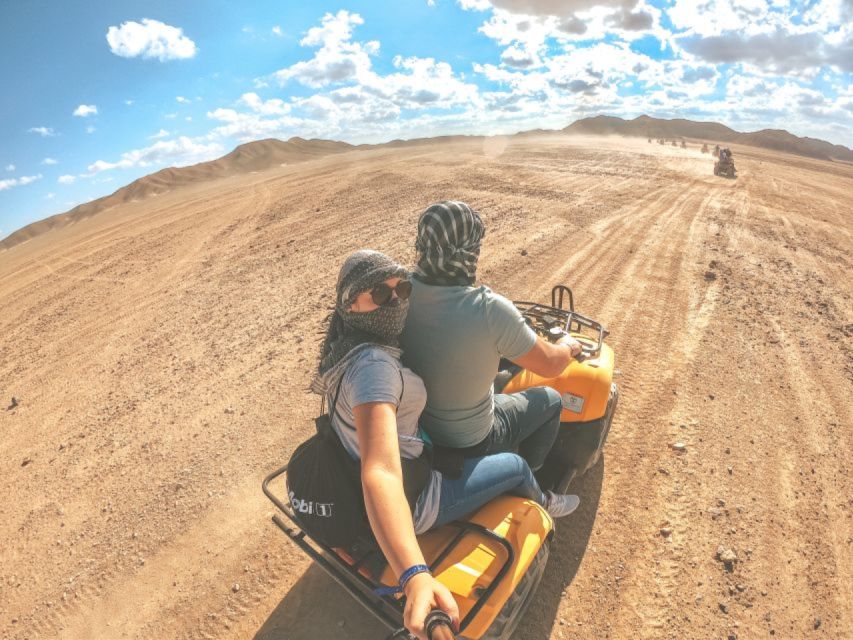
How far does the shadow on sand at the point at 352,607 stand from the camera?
2.90 metres

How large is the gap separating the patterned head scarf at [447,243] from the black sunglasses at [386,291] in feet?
1.02

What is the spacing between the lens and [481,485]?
2293 mm

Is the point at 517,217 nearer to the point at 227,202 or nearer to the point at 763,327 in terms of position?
the point at 763,327

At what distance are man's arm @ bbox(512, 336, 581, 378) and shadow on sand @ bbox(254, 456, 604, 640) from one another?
134 centimetres

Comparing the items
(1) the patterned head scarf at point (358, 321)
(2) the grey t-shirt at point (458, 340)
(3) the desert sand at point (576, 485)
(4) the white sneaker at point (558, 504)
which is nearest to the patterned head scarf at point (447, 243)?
(2) the grey t-shirt at point (458, 340)

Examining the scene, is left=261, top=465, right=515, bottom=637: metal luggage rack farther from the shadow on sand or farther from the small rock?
the small rock

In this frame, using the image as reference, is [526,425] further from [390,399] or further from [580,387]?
[390,399]

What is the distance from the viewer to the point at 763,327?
19.2 ft

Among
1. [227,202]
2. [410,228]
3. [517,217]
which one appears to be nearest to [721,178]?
[517,217]

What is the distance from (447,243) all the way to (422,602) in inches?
55.2

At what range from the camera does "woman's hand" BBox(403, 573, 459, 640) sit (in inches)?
52.9

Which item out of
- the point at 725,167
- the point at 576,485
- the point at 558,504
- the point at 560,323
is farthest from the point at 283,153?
the point at 558,504

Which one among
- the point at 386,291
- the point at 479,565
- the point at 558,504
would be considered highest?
the point at 386,291

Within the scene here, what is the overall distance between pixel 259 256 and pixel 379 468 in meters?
9.79
